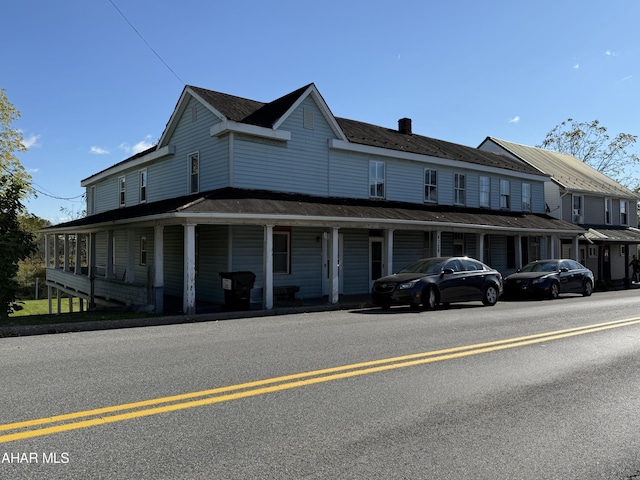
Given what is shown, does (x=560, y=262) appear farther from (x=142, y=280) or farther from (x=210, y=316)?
Result: (x=142, y=280)

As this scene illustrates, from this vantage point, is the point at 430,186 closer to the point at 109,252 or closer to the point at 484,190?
the point at 484,190

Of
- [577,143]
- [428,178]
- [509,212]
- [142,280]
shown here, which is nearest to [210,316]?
[142,280]

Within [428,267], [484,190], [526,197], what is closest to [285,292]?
[428,267]

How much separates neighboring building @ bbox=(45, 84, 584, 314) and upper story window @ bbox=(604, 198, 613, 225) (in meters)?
10.3

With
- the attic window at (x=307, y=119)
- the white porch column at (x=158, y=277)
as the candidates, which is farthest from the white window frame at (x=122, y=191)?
the white porch column at (x=158, y=277)

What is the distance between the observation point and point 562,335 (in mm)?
9219

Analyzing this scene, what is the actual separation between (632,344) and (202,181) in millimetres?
14156

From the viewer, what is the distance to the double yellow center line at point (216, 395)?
4199mm

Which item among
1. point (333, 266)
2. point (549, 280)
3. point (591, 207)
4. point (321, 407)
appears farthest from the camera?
Answer: point (591, 207)

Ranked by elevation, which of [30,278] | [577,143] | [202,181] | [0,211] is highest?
[577,143]

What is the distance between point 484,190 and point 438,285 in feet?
41.4

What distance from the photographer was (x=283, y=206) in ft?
48.5

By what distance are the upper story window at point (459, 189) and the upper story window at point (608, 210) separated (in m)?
15.5

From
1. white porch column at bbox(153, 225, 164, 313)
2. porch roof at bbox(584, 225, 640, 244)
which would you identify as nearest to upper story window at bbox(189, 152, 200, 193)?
white porch column at bbox(153, 225, 164, 313)
